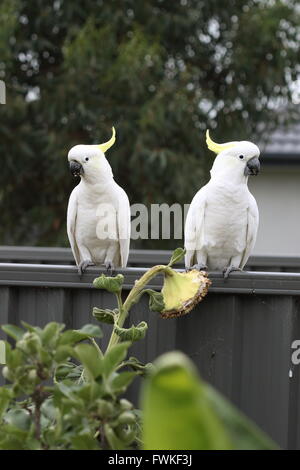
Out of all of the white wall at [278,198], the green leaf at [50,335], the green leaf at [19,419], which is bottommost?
the green leaf at [19,419]

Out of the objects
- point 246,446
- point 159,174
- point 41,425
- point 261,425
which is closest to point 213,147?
point 261,425

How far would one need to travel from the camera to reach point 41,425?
1.43 meters

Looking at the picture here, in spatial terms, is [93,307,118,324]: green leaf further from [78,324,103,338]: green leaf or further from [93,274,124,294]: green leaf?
[78,324,103,338]: green leaf

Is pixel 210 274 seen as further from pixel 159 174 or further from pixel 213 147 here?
pixel 159 174

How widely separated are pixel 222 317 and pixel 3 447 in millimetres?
965

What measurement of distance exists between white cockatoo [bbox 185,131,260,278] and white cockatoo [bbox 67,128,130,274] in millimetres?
336

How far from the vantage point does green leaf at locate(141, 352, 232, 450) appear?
0.75 m

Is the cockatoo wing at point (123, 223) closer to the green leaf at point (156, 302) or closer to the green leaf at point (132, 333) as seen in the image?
the green leaf at point (156, 302)

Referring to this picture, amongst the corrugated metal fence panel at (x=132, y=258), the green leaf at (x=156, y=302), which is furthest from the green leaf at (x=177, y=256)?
the corrugated metal fence panel at (x=132, y=258)

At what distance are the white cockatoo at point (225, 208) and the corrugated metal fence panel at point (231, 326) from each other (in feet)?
1.95

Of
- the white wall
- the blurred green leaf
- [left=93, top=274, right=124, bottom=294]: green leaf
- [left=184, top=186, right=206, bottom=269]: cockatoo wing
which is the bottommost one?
the blurred green leaf

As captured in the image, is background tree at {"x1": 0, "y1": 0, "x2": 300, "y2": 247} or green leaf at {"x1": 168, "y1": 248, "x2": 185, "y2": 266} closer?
green leaf at {"x1": 168, "y1": 248, "x2": 185, "y2": 266}

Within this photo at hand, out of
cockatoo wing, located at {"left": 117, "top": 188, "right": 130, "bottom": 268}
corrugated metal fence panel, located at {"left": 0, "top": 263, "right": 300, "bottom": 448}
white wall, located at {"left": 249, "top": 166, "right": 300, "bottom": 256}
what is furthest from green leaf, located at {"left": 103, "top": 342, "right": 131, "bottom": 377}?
white wall, located at {"left": 249, "top": 166, "right": 300, "bottom": 256}

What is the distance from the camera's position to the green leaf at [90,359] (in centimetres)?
127
